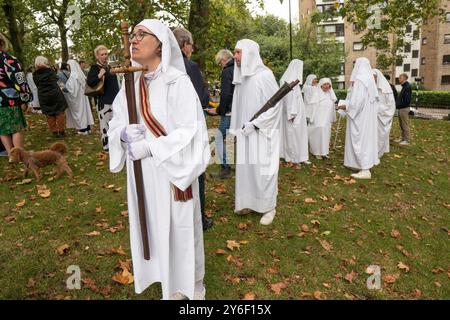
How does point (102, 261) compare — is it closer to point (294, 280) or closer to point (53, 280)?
point (53, 280)

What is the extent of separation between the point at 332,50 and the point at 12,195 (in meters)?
45.1

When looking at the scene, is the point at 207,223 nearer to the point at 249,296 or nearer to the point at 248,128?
the point at 248,128

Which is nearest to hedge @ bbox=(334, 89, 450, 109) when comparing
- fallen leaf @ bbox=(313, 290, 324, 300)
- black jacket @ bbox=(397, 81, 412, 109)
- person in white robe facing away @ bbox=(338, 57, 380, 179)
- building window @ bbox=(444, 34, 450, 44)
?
building window @ bbox=(444, 34, 450, 44)

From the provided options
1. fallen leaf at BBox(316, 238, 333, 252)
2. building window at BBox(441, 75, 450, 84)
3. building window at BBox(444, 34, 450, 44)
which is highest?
building window at BBox(444, 34, 450, 44)

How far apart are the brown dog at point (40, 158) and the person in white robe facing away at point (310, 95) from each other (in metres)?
6.66

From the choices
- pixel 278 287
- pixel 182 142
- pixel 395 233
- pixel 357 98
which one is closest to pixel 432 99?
pixel 357 98

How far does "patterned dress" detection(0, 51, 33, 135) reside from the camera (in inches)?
256

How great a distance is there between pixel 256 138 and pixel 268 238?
4.72 feet

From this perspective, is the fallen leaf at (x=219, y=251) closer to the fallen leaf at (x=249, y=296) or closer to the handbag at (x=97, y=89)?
the fallen leaf at (x=249, y=296)

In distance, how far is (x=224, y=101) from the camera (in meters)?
6.90

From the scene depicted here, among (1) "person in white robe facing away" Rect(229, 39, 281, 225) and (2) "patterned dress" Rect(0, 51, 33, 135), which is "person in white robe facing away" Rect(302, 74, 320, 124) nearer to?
(1) "person in white robe facing away" Rect(229, 39, 281, 225)

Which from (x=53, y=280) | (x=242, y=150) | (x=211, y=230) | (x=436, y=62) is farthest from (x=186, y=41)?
(x=436, y=62)

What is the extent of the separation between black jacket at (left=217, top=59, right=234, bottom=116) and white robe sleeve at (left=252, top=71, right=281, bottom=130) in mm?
1591

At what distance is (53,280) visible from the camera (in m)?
3.80
